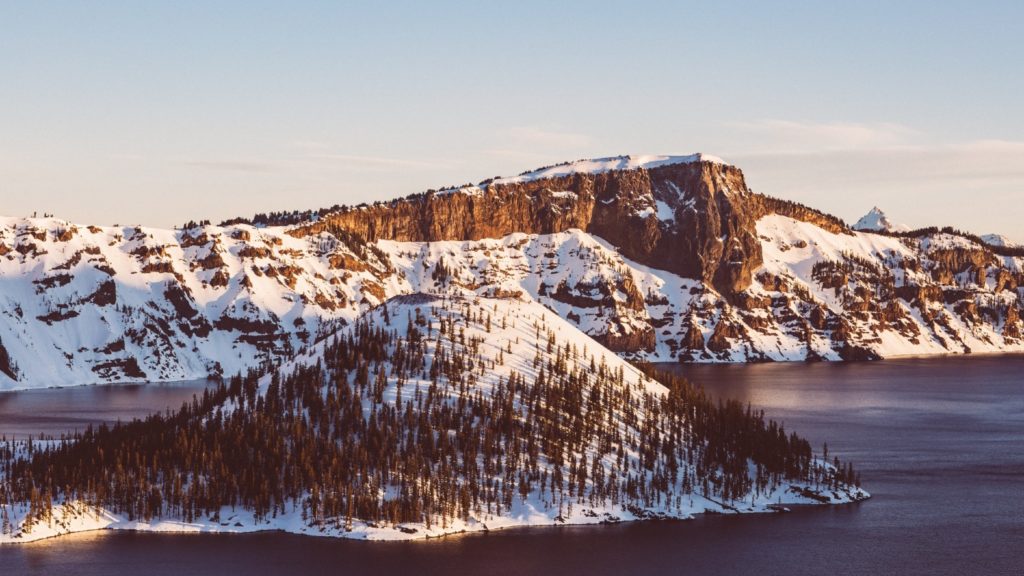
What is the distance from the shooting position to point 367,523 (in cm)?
19775

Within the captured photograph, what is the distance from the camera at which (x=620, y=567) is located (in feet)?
583

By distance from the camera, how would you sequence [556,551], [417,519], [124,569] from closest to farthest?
[124,569] → [556,551] → [417,519]

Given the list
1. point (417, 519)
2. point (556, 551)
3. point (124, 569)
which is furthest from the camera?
point (417, 519)

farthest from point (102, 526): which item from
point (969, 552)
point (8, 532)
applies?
point (969, 552)

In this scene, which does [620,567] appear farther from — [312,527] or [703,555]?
[312,527]

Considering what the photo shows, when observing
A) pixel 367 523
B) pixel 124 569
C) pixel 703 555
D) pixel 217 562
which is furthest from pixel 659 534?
pixel 124 569

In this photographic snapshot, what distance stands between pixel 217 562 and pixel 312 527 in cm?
2090

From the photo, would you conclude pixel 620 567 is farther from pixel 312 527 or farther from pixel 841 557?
pixel 312 527

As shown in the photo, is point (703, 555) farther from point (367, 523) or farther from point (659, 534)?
point (367, 523)

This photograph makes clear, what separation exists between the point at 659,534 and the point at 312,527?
173 ft

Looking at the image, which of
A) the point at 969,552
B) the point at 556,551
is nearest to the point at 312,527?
the point at 556,551

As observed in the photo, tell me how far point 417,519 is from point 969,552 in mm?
81209

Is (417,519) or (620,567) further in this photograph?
(417,519)

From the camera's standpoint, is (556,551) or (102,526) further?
(102,526)
